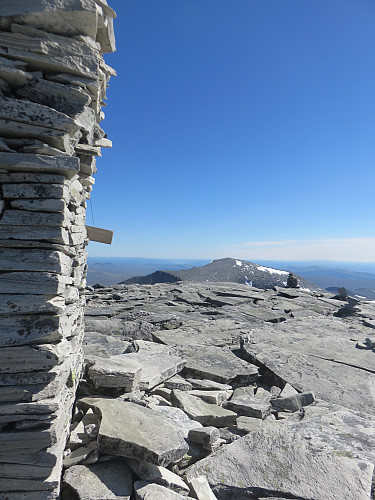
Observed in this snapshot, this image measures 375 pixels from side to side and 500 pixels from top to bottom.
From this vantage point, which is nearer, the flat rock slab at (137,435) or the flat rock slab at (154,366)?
the flat rock slab at (137,435)

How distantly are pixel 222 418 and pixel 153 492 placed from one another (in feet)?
6.64

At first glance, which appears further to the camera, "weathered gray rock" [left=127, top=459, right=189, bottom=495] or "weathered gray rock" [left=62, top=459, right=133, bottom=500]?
"weathered gray rock" [left=127, top=459, right=189, bottom=495]

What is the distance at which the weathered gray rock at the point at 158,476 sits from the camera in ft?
10.3

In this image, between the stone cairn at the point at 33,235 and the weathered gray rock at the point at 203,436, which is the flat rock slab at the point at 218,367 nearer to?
the weathered gray rock at the point at 203,436

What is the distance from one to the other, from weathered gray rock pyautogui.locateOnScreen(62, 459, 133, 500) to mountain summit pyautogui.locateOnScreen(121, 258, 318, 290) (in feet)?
87.8

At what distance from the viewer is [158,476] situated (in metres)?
3.17

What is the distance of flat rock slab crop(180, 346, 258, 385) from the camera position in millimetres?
6656

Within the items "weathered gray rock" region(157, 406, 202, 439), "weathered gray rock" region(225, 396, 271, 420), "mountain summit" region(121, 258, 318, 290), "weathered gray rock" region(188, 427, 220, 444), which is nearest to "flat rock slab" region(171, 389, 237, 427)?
"weathered gray rock" region(157, 406, 202, 439)

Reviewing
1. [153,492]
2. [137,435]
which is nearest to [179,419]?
[137,435]

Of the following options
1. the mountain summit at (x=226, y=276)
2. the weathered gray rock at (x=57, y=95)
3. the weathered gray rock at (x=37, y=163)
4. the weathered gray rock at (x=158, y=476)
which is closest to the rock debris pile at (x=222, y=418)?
the weathered gray rock at (x=158, y=476)

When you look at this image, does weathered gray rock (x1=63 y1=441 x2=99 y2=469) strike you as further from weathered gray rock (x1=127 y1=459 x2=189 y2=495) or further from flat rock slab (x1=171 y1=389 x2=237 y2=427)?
flat rock slab (x1=171 y1=389 x2=237 y2=427)

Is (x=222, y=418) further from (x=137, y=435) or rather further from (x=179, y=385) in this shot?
(x=137, y=435)

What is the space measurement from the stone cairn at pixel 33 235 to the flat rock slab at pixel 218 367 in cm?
393

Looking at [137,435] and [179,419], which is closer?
[137,435]
